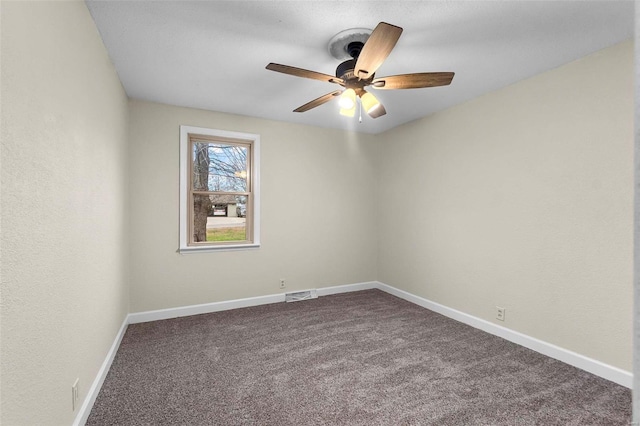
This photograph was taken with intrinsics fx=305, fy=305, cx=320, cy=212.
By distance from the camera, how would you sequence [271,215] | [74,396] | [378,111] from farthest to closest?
1. [271,215]
2. [378,111]
3. [74,396]

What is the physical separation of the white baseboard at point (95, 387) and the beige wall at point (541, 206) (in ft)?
11.2

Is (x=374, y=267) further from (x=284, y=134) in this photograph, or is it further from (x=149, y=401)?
(x=149, y=401)

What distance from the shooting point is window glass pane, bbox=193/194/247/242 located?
385cm

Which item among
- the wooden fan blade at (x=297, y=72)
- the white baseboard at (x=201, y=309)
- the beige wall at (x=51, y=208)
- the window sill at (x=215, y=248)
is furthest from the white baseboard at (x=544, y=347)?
the beige wall at (x=51, y=208)

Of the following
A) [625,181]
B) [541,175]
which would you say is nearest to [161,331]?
[541,175]

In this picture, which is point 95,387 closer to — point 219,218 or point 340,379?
point 340,379

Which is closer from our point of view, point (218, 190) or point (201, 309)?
point (201, 309)

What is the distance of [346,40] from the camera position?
2119 millimetres

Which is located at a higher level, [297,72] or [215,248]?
[297,72]

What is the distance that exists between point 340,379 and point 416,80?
2223 millimetres

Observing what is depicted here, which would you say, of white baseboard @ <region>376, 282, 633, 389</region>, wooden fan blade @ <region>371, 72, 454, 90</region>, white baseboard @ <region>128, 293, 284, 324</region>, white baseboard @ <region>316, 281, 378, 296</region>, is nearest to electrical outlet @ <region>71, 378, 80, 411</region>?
white baseboard @ <region>128, 293, 284, 324</region>

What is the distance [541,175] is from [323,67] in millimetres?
2136

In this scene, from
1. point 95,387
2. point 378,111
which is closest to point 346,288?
point 378,111

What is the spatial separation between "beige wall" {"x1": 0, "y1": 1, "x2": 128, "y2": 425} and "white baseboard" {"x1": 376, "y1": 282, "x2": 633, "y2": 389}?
11.0 feet
